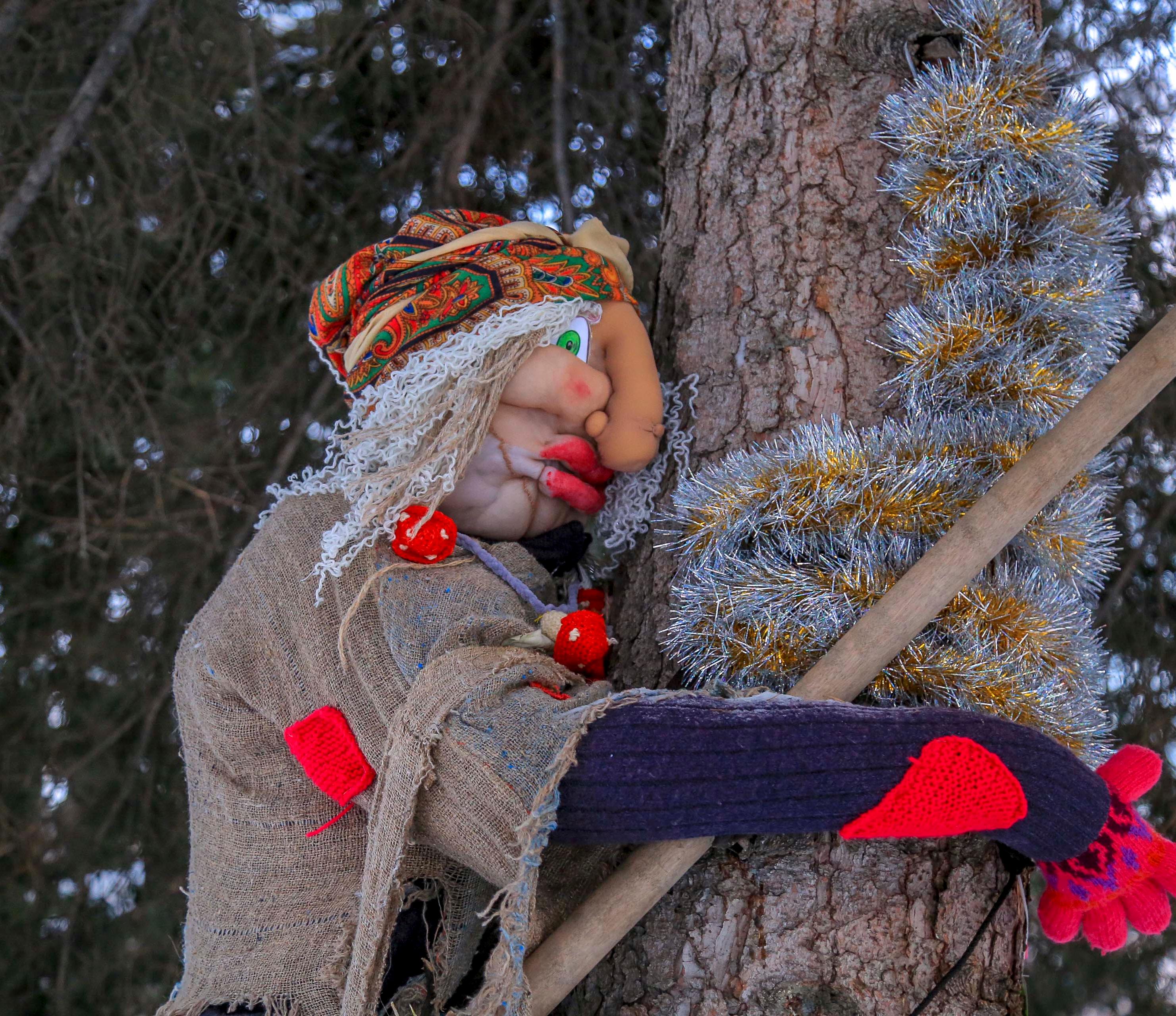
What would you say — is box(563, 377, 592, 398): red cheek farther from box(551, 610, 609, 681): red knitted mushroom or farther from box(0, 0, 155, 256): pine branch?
box(0, 0, 155, 256): pine branch

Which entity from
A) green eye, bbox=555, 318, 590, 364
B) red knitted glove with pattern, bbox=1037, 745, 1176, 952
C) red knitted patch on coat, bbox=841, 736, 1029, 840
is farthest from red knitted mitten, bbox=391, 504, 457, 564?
red knitted glove with pattern, bbox=1037, 745, 1176, 952

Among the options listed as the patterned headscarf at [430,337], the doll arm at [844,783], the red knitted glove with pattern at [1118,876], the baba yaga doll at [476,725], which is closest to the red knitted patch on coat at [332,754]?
the baba yaga doll at [476,725]

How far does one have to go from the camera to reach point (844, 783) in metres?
0.99

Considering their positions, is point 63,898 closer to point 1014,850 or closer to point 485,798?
point 485,798

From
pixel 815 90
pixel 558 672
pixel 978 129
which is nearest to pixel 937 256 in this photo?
pixel 978 129

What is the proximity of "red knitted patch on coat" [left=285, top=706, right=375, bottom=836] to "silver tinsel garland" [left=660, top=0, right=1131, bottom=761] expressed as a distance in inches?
14.6

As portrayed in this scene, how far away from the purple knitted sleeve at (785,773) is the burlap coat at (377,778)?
2.1 inches

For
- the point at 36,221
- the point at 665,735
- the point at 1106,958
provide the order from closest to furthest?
the point at 665,735 < the point at 1106,958 < the point at 36,221

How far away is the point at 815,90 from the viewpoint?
1414 mm

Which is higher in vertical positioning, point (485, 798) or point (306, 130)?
point (306, 130)

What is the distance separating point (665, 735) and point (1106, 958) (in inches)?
61.5

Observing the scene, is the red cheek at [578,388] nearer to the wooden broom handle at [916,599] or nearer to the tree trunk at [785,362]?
the tree trunk at [785,362]

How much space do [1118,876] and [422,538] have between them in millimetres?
794

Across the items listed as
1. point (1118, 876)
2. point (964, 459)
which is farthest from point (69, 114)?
point (1118, 876)
